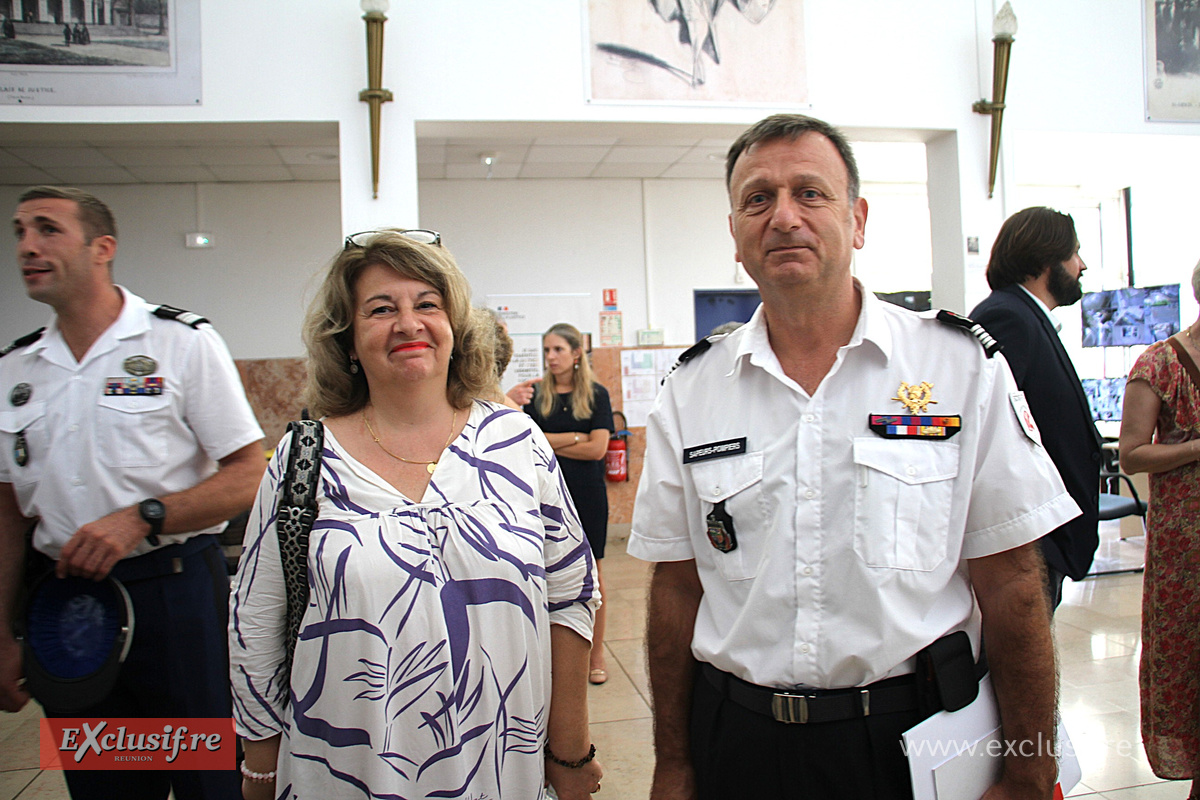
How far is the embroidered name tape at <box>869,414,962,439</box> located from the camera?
1205mm

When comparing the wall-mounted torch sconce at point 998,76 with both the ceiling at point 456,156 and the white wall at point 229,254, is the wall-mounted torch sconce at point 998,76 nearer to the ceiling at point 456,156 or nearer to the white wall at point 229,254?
the ceiling at point 456,156

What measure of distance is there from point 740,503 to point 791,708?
33 centimetres

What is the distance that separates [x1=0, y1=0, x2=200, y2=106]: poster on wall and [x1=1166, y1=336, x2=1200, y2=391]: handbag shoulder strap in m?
4.59

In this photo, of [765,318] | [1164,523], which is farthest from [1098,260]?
[765,318]

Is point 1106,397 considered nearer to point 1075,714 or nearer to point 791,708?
point 1075,714

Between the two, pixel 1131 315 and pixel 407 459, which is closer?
pixel 407 459

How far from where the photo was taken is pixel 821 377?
4.29ft

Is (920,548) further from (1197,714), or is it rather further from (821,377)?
(1197,714)

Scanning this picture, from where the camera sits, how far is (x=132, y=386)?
1.94 m

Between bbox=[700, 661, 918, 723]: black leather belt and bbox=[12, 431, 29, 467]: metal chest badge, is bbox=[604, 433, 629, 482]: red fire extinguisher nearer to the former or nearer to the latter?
bbox=[12, 431, 29, 467]: metal chest badge

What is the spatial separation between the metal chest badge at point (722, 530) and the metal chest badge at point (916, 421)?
11.2 inches

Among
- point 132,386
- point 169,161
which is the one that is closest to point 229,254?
point 169,161

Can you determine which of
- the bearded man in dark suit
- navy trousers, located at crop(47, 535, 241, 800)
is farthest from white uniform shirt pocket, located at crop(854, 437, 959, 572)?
navy trousers, located at crop(47, 535, 241, 800)

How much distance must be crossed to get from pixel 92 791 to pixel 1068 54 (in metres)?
6.20
